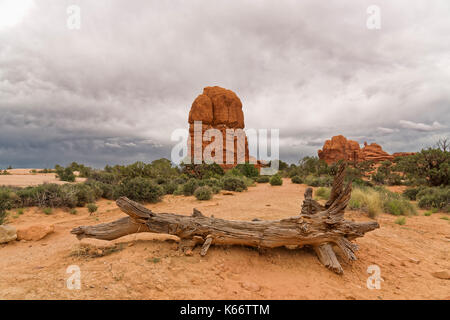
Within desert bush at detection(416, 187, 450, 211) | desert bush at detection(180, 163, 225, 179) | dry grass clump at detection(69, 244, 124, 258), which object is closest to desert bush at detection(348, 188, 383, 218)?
desert bush at detection(416, 187, 450, 211)

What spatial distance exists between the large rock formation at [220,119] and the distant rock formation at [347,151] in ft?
117

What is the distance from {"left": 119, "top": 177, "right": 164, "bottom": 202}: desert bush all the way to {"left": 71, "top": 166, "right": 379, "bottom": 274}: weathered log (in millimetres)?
6520

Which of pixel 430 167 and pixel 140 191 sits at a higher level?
pixel 430 167

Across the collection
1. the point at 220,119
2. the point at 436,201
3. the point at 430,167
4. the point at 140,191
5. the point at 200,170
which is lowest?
the point at 436,201

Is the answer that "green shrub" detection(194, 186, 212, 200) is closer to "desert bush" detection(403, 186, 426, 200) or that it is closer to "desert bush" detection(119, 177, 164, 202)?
"desert bush" detection(119, 177, 164, 202)

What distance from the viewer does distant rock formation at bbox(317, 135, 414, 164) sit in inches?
3056

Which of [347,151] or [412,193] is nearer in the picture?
[412,193]

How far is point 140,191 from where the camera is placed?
11.1m

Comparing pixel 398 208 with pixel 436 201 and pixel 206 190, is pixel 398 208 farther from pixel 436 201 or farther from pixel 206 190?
pixel 206 190

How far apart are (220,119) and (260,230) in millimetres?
55783

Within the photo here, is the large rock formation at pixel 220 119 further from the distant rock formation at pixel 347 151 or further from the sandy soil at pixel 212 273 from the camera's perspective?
the sandy soil at pixel 212 273

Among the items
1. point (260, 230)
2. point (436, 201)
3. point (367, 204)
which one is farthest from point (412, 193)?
point (260, 230)

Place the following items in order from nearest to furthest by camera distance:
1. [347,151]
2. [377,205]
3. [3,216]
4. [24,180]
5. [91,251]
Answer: [91,251] → [3,216] → [377,205] → [24,180] → [347,151]
